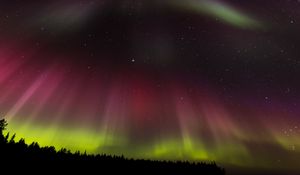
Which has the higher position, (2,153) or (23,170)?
(2,153)

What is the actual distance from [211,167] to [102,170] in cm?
2540

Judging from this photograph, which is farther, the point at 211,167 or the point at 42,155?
the point at 211,167

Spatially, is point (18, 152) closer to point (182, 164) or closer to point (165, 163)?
point (165, 163)

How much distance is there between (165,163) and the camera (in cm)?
5144

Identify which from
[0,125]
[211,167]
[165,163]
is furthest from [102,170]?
[0,125]

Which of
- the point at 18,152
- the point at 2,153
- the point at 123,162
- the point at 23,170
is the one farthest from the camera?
the point at 123,162

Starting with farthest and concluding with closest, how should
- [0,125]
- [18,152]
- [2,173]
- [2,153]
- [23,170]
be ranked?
[0,125]
[18,152]
[2,153]
[23,170]
[2,173]

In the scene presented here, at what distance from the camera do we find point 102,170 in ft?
115

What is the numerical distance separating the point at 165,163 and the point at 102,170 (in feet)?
61.6

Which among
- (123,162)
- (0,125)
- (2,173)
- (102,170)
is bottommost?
(2,173)

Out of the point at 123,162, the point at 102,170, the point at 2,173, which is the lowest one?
the point at 2,173

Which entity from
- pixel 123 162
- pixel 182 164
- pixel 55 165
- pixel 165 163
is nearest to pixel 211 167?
pixel 182 164

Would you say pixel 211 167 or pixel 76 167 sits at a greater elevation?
pixel 211 167

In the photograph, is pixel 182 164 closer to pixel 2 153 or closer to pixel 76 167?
pixel 76 167
